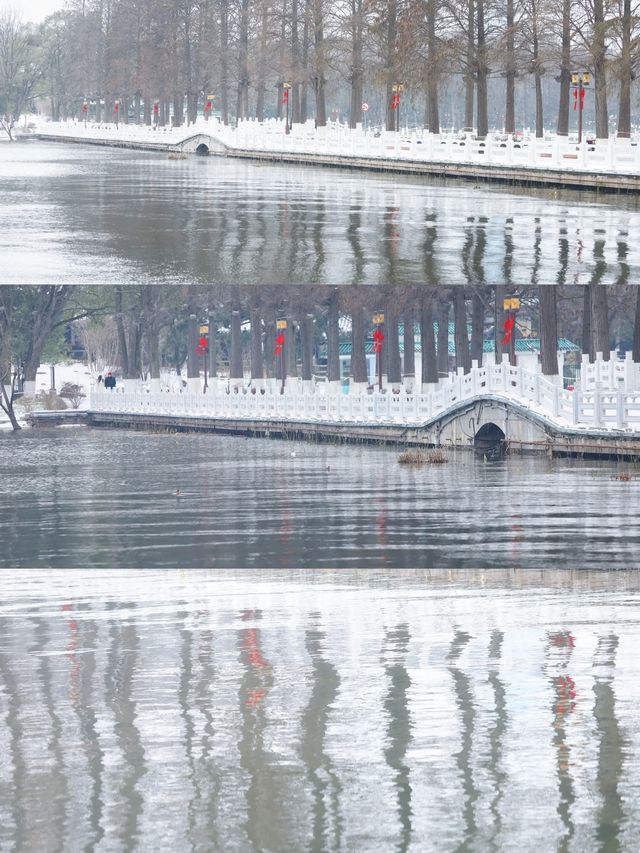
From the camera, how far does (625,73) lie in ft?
167

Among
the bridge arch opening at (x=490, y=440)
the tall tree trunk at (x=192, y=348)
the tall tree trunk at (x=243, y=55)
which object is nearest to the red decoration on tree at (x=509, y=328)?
the bridge arch opening at (x=490, y=440)

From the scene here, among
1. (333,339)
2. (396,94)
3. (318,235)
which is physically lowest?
(333,339)

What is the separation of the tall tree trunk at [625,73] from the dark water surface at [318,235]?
9.80m

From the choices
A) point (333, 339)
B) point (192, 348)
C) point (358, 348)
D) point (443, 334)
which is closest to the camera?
point (192, 348)

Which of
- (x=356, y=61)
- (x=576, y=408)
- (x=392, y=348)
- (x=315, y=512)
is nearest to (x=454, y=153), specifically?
(x=392, y=348)

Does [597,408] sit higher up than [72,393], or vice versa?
[72,393]

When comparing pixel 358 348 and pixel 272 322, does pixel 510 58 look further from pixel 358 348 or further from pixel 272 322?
A: pixel 358 348

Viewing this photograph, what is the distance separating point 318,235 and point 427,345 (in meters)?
25.0

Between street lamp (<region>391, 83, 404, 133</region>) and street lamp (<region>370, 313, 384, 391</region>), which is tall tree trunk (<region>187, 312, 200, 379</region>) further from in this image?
street lamp (<region>391, 83, 404, 133</region>)

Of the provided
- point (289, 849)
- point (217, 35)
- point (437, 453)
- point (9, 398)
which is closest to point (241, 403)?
point (9, 398)

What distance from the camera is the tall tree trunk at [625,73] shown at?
166 ft

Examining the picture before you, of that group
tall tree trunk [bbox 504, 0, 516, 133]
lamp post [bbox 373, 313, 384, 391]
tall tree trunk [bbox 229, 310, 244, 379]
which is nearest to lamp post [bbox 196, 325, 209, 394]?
tall tree trunk [bbox 229, 310, 244, 379]

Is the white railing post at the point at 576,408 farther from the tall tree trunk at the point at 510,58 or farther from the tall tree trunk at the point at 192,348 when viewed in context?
the tall tree trunk at the point at 510,58

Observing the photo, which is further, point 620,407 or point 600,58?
point 600,58
